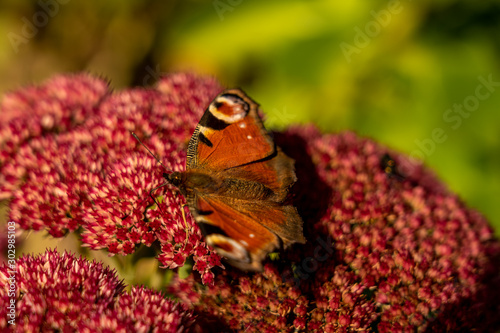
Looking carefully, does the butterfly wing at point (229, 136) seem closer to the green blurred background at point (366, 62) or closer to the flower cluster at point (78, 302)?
the flower cluster at point (78, 302)

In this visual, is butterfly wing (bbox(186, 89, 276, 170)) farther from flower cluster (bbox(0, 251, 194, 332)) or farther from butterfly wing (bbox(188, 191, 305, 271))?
flower cluster (bbox(0, 251, 194, 332))

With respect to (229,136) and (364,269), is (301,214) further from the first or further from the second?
(229,136)

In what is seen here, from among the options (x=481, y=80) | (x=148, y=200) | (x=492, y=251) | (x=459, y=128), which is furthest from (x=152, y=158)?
(x=481, y=80)

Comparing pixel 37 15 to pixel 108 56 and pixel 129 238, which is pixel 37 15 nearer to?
pixel 108 56

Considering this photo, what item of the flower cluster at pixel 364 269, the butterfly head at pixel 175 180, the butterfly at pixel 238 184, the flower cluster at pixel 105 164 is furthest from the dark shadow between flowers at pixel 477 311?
the butterfly head at pixel 175 180

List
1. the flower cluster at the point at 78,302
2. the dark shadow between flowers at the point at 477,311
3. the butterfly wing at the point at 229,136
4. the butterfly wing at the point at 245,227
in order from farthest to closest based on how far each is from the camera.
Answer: the butterfly wing at the point at 229,136 → the dark shadow between flowers at the point at 477,311 → the flower cluster at the point at 78,302 → the butterfly wing at the point at 245,227

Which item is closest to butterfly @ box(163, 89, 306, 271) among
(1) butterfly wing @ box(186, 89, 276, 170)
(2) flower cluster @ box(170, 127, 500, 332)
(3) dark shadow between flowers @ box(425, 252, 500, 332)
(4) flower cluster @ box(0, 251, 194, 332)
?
(1) butterfly wing @ box(186, 89, 276, 170)
